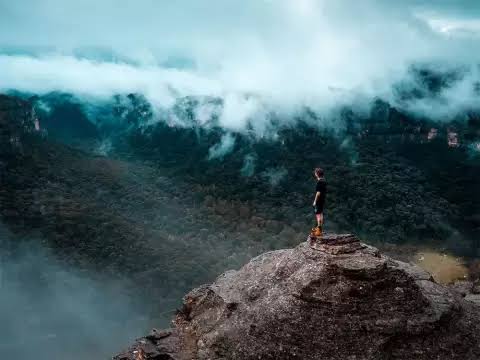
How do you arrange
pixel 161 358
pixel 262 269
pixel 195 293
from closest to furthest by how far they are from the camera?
pixel 161 358 < pixel 262 269 < pixel 195 293

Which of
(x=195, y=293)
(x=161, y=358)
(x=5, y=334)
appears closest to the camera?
(x=161, y=358)

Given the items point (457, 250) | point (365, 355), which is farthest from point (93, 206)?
point (365, 355)

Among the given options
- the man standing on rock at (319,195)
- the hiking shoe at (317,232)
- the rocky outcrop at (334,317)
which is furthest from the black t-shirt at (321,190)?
the rocky outcrop at (334,317)

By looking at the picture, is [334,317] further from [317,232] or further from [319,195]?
[319,195]

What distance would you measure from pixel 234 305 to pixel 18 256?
407 ft

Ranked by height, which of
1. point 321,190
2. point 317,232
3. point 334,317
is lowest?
point 334,317

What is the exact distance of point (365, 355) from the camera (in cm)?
3162

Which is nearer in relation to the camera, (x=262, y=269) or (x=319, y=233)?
(x=319, y=233)

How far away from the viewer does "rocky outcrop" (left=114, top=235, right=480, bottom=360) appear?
1270 inches

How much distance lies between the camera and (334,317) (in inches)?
1304

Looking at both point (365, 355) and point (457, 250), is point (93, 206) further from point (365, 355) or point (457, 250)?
point (365, 355)

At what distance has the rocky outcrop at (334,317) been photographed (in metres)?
32.2

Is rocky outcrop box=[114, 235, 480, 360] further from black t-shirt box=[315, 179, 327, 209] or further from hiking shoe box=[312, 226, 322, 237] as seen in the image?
black t-shirt box=[315, 179, 327, 209]

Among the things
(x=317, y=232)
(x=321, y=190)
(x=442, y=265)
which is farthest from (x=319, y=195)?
(x=442, y=265)
